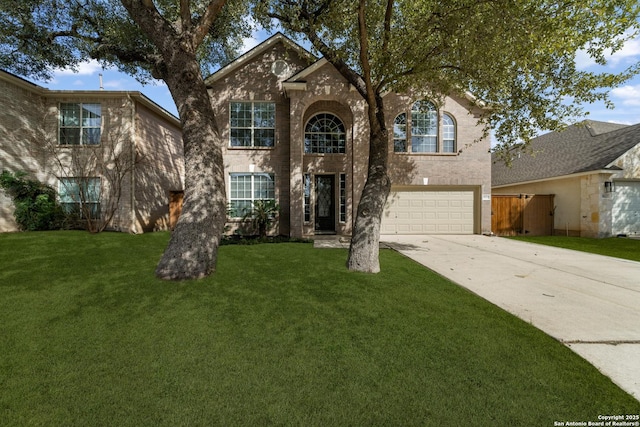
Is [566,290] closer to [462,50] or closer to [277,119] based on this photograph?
[462,50]

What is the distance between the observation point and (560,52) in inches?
190

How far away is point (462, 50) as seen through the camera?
5684mm

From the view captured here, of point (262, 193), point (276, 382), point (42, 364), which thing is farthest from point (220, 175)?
point (262, 193)

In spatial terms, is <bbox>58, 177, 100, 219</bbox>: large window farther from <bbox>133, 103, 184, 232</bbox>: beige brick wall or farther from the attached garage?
the attached garage

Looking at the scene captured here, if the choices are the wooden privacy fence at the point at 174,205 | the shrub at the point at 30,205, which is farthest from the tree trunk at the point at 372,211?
the shrub at the point at 30,205

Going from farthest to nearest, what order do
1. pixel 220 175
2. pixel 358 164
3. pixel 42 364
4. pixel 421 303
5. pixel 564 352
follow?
pixel 358 164
pixel 220 175
pixel 421 303
pixel 564 352
pixel 42 364

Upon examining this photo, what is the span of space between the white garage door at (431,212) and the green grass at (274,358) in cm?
770

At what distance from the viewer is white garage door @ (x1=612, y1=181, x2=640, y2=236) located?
500 inches

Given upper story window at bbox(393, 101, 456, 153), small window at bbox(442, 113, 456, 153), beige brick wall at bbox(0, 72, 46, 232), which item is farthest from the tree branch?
small window at bbox(442, 113, 456, 153)

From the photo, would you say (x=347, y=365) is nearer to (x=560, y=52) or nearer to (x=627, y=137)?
(x=560, y=52)

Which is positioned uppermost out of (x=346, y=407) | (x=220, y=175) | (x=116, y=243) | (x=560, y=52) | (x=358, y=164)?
(x=560, y=52)

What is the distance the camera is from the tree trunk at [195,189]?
5.08 metres

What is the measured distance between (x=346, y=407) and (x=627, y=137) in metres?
19.7

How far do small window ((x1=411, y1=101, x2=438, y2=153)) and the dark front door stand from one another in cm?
413
